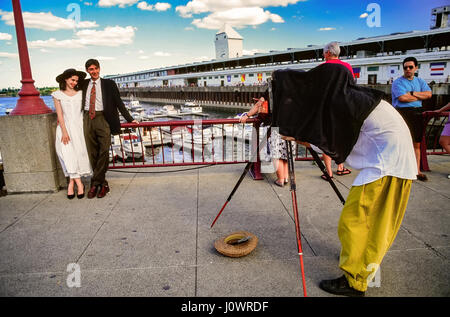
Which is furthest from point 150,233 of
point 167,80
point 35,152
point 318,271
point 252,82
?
point 167,80

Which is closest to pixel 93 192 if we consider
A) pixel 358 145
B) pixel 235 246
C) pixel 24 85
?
pixel 24 85

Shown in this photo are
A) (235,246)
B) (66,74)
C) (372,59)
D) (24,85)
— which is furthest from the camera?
(372,59)

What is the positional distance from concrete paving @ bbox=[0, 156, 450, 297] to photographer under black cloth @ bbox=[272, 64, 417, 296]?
19.4 inches

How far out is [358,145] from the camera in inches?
90.2

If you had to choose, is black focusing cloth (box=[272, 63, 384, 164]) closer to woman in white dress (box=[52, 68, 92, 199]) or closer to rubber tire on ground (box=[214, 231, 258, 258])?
rubber tire on ground (box=[214, 231, 258, 258])

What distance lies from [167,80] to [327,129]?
98.2 m

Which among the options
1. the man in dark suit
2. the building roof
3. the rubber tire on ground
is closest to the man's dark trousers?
the man in dark suit

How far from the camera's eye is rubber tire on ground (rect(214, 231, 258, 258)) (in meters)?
2.90

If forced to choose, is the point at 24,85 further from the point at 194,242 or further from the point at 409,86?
the point at 409,86

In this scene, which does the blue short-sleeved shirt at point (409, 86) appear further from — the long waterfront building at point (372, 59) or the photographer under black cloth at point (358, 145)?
the long waterfront building at point (372, 59)

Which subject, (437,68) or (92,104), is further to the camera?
(437,68)

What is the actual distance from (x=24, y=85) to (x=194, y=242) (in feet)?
13.4

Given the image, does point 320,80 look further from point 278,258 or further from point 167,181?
point 167,181

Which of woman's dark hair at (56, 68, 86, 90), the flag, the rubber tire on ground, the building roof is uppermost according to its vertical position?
the building roof
